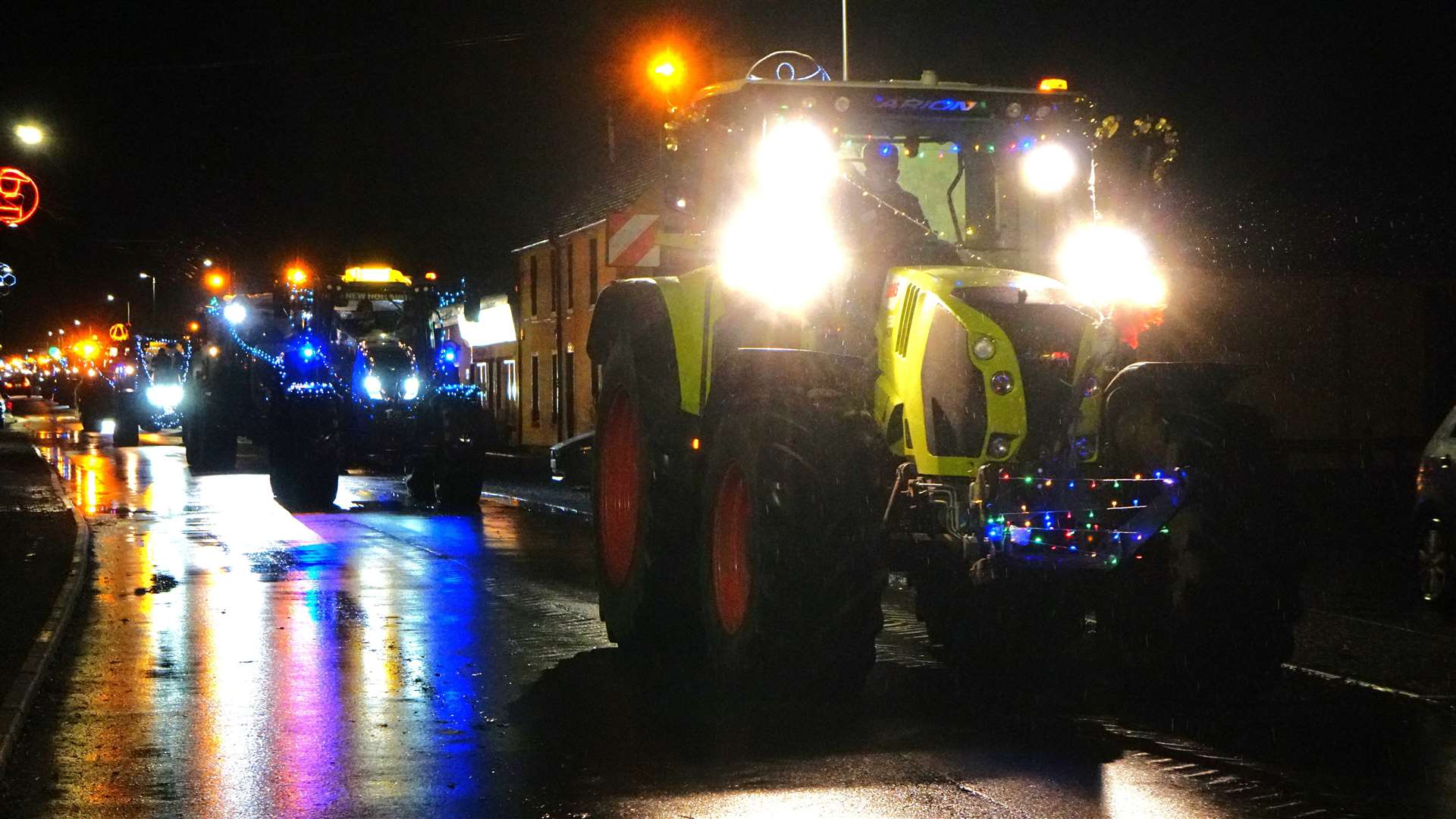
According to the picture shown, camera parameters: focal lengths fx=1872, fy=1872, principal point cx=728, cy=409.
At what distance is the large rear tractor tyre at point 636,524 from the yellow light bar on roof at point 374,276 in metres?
13.8

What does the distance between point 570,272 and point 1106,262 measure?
40.3 meters

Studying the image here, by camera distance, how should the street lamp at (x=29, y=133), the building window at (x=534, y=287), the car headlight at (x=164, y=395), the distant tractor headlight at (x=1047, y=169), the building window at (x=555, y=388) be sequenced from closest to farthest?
the distant tractor headlight at (x=1047, y=169), the street lamp at (x=29, y=133), the car headlight at (x=164, y=395), the building window at (x=555, y=388), the building window at (x=534, y=287)

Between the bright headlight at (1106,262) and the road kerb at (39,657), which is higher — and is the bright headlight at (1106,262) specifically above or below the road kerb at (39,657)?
above

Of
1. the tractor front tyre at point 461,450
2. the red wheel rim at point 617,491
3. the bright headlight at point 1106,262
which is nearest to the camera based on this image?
the bright headlight at point 1106,262

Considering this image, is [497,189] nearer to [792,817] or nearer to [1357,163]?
[1357,163]

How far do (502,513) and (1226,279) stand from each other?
15.2 m

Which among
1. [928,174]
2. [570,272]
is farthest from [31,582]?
[570,272]

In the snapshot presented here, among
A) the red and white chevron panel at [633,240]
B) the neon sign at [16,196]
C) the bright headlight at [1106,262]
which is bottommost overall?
the bright headlight at [1106,262]

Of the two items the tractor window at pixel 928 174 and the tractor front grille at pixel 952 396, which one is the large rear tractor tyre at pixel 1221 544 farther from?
the tractor window at pixel 928 174

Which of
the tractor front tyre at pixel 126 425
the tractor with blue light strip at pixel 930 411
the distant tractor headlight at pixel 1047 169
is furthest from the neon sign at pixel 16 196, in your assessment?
the distant tractor headlight at pixel 1047 169

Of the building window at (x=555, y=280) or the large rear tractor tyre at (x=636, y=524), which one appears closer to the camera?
the large rear tractor tyre at (x=636, y=524)

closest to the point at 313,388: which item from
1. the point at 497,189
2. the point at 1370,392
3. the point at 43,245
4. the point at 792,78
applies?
the point at 792,78

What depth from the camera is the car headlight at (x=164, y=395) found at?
43.7 meters

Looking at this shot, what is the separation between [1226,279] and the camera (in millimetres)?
32688
